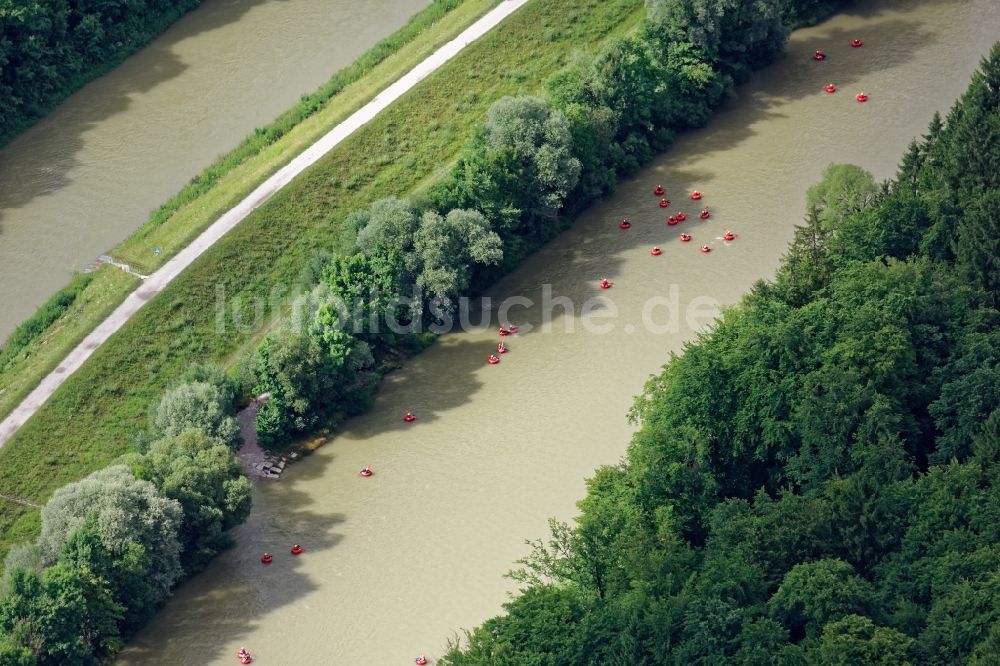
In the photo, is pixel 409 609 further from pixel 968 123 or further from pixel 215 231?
pixel 968 123

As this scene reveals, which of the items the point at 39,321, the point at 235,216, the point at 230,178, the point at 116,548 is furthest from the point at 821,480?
the point at 39,321

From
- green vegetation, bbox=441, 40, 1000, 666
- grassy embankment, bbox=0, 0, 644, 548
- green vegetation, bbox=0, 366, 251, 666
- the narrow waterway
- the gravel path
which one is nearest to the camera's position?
A: green vegetation, bbox=441, 40, 1000, 666

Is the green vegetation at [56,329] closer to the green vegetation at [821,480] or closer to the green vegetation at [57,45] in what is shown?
the green vegetation at [57,45]

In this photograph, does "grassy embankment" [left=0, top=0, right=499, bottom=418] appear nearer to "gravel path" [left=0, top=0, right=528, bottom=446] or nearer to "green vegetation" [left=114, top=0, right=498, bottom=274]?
"green vegetation" [left=114, top=0, right=498, bottom=274]

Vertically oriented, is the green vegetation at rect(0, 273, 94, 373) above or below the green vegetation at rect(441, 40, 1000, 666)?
above

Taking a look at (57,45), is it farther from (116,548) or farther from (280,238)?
(116,548)

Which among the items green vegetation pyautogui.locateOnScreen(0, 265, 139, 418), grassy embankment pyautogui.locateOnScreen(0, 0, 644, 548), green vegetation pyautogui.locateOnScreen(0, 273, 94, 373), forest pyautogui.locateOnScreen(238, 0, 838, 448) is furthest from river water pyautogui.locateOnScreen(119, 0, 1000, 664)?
green vegetation pyautogui.locateOnScreen(0, 273, 94, 373)

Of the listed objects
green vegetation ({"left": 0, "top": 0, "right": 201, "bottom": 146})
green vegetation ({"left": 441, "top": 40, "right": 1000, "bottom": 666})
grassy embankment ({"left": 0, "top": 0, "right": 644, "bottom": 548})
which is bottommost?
green vegetation ({"left": 441, "top": 40, "right": 1000, "bottom": 666})

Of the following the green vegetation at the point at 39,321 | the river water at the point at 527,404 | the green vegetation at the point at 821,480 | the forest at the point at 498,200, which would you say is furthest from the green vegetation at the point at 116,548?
the green vegetation at the point at 821,480
